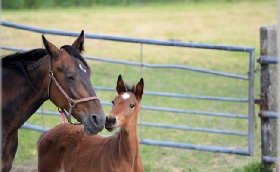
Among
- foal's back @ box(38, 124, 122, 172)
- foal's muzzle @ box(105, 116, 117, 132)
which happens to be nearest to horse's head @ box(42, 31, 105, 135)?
foal's muzzle @ box(105, 116, 117, 132)

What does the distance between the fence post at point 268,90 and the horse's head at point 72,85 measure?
9.11 feet

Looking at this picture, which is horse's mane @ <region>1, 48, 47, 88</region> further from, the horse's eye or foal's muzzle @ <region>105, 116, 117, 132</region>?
foal's muzzle @ <region>105, 116, 117, 132</region>

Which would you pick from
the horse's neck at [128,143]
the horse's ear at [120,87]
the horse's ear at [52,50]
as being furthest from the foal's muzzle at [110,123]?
the horse's ear at [52,50]

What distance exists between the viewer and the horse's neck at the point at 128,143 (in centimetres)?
515

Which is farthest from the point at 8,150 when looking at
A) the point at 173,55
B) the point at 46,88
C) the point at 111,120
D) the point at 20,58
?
the point at 173,55

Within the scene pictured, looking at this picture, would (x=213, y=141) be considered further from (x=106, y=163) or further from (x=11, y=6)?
(x=11, y=6)

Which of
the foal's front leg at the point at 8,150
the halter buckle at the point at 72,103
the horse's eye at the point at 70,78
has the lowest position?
the foal's front leg at the point at 8,150

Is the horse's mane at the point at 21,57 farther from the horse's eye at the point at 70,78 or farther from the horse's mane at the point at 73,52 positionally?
the horse's eye at the point at 70,78

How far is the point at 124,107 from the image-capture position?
5.06 meters

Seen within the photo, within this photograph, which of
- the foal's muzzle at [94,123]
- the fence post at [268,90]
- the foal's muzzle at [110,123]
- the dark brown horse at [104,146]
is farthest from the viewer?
the fence post at [268,90]

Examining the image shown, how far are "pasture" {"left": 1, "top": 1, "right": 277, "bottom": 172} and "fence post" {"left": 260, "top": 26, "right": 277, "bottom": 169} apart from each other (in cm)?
57

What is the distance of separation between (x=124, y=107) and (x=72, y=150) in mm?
742

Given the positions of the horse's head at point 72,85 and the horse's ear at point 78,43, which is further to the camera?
the horse's ear at point 78,43

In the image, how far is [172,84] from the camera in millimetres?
11977
